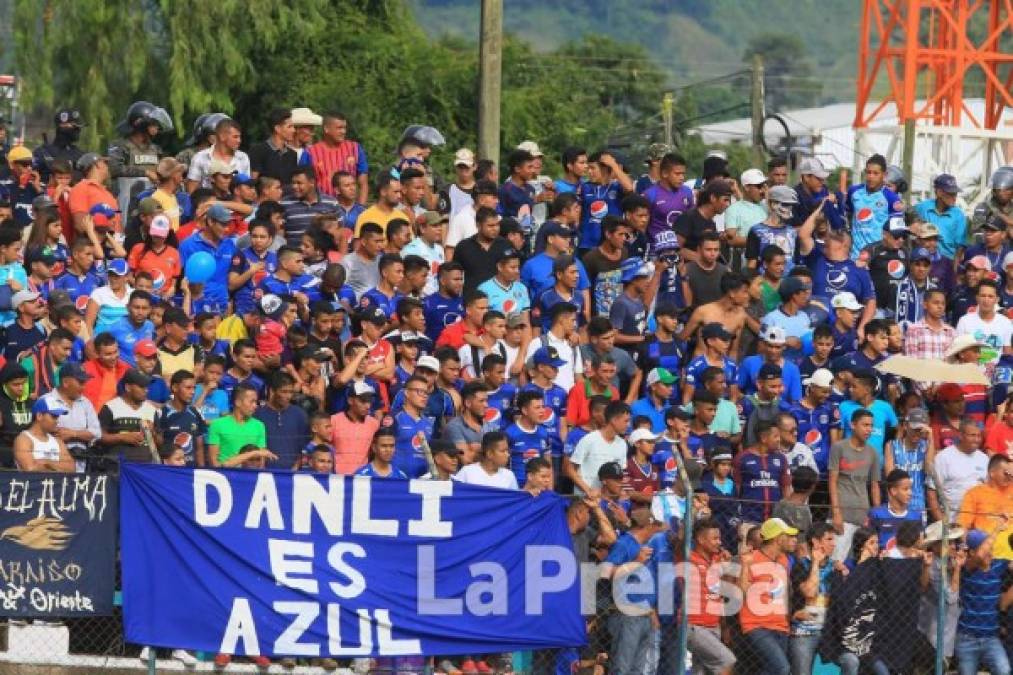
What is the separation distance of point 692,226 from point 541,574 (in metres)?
5.52

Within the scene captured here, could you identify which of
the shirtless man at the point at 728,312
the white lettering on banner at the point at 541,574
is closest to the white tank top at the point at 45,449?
the white lettering on banner at the point at 541,574

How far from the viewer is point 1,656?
49.0 feet

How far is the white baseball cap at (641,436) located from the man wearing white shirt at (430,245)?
302cm

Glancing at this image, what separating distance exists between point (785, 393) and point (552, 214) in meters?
3.42

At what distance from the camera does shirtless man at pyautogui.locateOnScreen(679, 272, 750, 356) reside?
18812 mm

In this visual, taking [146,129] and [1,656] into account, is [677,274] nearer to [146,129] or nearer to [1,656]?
[146,129]

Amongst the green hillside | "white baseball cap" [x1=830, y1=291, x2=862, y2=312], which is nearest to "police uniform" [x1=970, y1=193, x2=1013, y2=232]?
"white baseball cap" [x1=830, y1=291, x2=862, y2=312]

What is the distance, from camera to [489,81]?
75.8 ft

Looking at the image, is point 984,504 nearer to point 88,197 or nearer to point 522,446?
point 522,446

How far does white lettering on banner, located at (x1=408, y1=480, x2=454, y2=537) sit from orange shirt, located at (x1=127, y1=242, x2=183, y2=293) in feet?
13.1

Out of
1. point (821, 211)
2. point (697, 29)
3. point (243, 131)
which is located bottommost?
point (697, 29)

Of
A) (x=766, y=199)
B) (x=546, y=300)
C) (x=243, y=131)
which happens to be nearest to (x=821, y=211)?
(x=766, y=199)

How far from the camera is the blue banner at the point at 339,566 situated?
48.9ft

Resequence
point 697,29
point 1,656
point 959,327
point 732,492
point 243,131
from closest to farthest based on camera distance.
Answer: point 1,656 < point 732,492 < point 959,327 < point 243,131 < point 697,29
